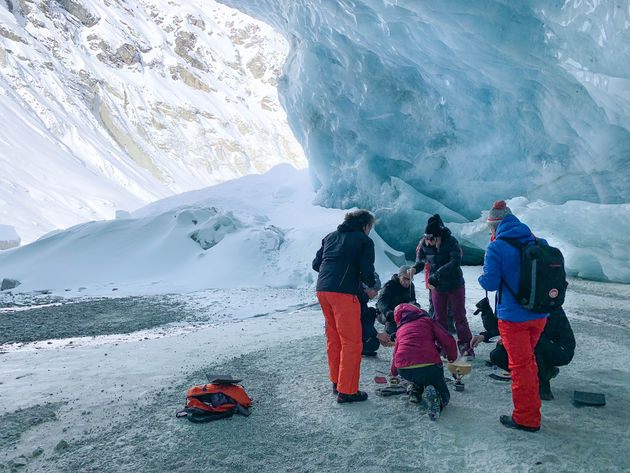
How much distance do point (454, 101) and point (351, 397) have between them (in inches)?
357

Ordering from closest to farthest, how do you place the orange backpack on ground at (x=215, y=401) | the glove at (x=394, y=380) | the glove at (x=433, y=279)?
the orange backpack on ground at (x=215, y=401) < the glove at (x=394, y=380) < the glove at (x=433, y=279)

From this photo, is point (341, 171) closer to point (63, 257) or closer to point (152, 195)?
point (63, 257)

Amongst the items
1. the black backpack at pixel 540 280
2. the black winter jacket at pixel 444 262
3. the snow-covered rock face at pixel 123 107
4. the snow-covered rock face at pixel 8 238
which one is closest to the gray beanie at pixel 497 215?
the black backpack at pixel 540 280

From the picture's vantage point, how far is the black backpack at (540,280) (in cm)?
255

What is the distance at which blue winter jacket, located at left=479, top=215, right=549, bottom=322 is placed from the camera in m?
2.63

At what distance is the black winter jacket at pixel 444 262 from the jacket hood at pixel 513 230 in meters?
1.28

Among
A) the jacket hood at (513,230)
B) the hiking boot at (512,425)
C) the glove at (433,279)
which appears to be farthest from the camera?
the glove at (433,279)

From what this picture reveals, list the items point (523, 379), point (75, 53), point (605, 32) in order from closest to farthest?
point (523, 379), point (605, 32), point (75, 53)

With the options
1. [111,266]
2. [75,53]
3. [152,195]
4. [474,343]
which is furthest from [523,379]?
[75,53]

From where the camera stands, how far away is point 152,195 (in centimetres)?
4062

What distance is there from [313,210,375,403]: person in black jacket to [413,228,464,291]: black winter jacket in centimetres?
115

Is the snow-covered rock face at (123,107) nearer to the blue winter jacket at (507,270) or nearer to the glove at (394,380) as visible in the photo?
the glove at (394,380)

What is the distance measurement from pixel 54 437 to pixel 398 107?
10.4m

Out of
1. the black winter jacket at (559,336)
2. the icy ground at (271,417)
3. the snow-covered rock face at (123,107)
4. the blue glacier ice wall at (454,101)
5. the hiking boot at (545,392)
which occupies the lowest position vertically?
the icy ground at (271,417)
